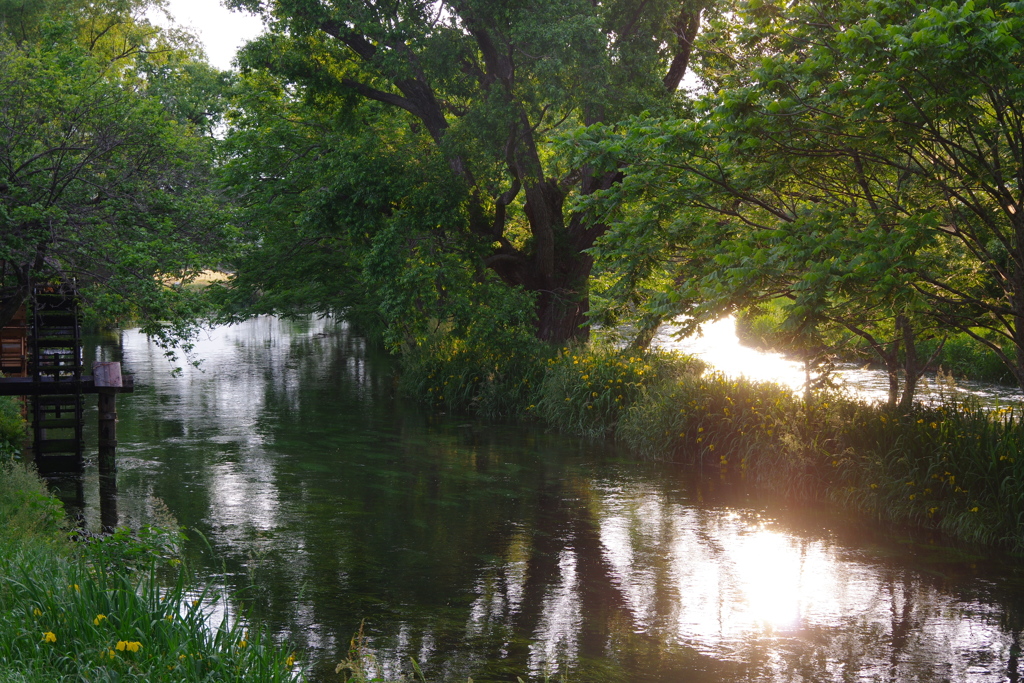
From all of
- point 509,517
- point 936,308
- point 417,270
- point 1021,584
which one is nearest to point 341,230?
point 417,270

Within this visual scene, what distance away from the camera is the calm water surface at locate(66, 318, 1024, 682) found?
8453 millimetres

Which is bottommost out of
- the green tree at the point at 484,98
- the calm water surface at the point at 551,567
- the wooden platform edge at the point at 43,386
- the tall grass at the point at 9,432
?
the calm water surface at the point at 551,567

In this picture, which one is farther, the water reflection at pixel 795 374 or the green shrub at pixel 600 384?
the water reflection at pixel 795 374

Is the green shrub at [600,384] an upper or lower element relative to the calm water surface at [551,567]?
upper

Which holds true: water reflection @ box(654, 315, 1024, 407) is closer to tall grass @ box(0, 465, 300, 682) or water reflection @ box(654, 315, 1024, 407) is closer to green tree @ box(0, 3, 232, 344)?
green tree @ box(0, 3, 232, 344)

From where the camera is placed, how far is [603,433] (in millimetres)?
19625

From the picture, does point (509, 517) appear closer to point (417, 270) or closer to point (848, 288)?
point (848, 288)

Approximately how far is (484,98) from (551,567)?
440 inches

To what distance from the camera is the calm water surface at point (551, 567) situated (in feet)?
27.7

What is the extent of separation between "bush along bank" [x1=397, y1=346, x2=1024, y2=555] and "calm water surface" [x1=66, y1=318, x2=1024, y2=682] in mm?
700

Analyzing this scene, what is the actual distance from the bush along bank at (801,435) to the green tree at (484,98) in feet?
8.90

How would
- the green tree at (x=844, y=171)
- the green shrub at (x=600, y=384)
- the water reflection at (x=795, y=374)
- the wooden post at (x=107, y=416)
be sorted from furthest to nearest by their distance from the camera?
the water reflection at (x=795, y=374) → the green shrub at (x=600, y=384) → the wooden post at (x=107, y=416) → the green tree at (x=844, y=171)

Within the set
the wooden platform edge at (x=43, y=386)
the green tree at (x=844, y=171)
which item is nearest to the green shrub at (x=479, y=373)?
the wooden platform edge at (x=43, y=386)

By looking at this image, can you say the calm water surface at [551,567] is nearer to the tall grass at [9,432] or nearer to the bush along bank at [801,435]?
the bush along bank at [801,435]
